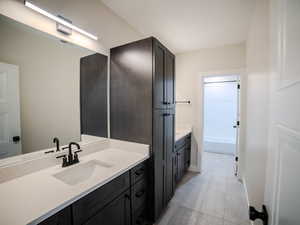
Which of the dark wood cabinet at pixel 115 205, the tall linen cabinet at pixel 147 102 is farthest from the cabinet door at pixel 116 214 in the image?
the tall linen cabinet at pixel 147 102

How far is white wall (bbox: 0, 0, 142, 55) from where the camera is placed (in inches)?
39.6

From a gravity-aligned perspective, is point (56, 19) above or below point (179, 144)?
above

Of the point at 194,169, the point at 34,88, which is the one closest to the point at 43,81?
the point at 34,88

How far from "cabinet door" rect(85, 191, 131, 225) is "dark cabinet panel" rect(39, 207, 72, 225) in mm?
155

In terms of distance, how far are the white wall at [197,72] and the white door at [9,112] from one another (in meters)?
2.75

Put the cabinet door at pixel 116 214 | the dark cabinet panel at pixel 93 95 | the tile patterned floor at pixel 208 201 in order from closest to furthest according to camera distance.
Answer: the cabinet door at pixel 116 214 → the dark cabinet panel at pixel 93 95 → the tile patterned floor at pixel 208 201

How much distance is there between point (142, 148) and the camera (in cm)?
154

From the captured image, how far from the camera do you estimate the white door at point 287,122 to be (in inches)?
14.6

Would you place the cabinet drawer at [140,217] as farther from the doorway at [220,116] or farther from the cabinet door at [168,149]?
the doorway at [220,116]

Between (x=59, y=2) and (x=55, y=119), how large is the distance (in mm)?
1054

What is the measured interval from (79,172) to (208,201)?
188cm

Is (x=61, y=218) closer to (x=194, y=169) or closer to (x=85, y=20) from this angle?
(x=85, y=20)

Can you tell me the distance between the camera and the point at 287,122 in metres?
0.42

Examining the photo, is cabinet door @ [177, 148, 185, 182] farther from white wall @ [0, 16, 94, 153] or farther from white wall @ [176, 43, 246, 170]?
white wall @ [0, 16, 94, 153]
